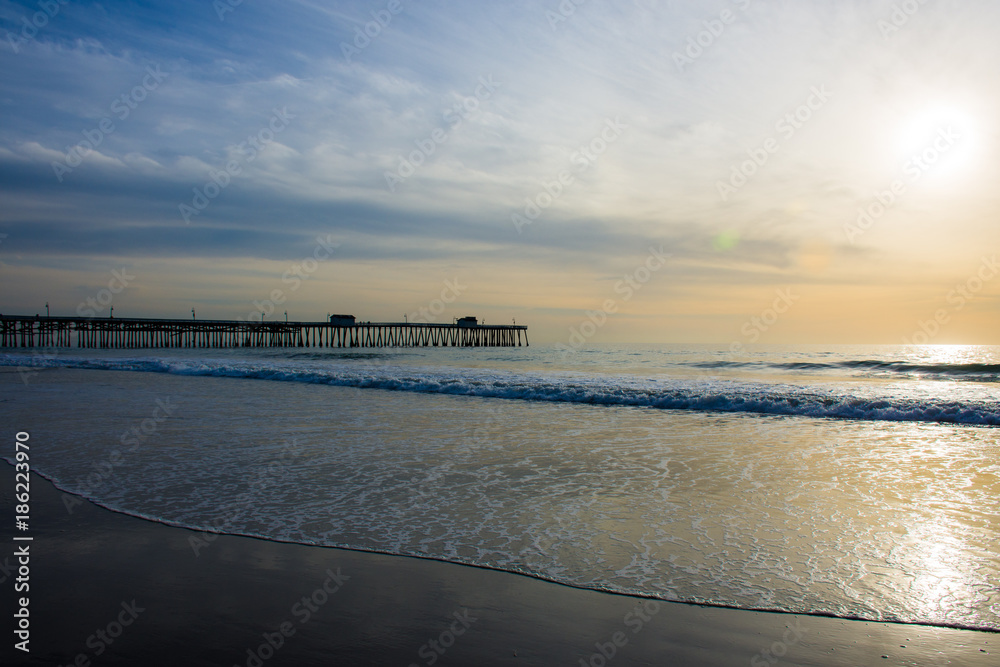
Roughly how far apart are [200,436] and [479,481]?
17.5 ft

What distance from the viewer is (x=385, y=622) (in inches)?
130

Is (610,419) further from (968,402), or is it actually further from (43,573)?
(43,573)

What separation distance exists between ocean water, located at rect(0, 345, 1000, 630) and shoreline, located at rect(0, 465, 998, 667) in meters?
0.24

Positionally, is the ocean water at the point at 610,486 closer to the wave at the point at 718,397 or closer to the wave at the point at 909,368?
the wave at the point at 718,397

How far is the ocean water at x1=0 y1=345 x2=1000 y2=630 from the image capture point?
161 inches

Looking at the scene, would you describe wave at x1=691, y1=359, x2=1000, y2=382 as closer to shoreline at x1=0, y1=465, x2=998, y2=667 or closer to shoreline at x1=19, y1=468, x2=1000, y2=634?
shoreline at x1=19, y1=468, x2=1000, y2=634

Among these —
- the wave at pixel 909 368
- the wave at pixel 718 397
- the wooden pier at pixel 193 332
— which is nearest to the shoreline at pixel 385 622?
the wave at pixel 718 397

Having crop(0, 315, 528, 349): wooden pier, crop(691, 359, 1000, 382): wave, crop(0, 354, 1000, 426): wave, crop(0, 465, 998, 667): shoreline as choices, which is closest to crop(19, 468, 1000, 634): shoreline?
crop(0, 465, 998, 667): shoreline

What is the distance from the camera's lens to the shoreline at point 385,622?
2.96 meters

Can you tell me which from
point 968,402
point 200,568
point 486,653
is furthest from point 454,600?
point 968,402

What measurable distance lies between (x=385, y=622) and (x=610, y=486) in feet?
12.0

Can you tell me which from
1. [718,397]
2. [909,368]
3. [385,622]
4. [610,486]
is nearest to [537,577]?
[385,622]

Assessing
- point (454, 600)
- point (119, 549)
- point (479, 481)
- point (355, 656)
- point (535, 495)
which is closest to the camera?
point (355, 656)

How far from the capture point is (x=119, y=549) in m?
4.41
